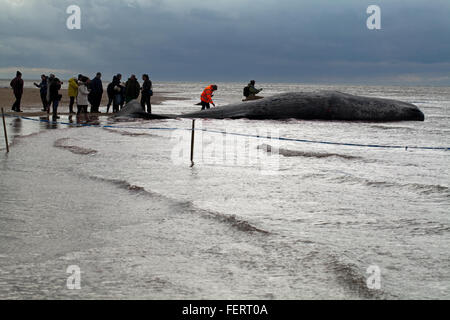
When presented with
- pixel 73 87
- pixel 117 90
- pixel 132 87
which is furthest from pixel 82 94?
pixel 117 90

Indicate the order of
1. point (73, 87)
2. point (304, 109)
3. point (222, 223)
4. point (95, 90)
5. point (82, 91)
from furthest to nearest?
point (95, 90) → point (73, 87) → point (82, 91) → point (304, 109) → point (222, 223)

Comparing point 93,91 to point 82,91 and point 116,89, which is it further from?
point 82,91

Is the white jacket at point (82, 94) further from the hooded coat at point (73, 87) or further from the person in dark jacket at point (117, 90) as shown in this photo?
the person in dark jacket at point (117, 90)

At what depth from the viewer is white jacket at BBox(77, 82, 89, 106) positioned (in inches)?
687

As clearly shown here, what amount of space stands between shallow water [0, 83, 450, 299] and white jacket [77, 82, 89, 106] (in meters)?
8.50

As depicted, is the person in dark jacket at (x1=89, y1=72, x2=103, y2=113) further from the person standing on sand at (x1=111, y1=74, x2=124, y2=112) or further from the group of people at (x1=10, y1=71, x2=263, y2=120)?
the person standing on sand at (x1=111, y1=74, x2=124, y2=112)

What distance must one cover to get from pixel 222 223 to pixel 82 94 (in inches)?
562

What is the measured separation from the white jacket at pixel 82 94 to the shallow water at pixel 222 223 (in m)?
8.50

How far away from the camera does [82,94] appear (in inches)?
695

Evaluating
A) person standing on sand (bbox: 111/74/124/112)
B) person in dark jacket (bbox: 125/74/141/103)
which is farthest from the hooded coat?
person in dark jacket (bbox: 125/74/141/103)

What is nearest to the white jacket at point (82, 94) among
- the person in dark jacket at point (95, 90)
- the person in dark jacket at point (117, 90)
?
the person in dark jacket at point (95, 90)

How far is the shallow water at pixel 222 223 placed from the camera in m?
3.25

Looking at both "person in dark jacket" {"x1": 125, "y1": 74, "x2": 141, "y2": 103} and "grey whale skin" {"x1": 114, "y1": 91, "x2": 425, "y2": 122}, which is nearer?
"grey whale skin" {"x1": 114, "y1": 91, "x2": 425, "y2": 122}
